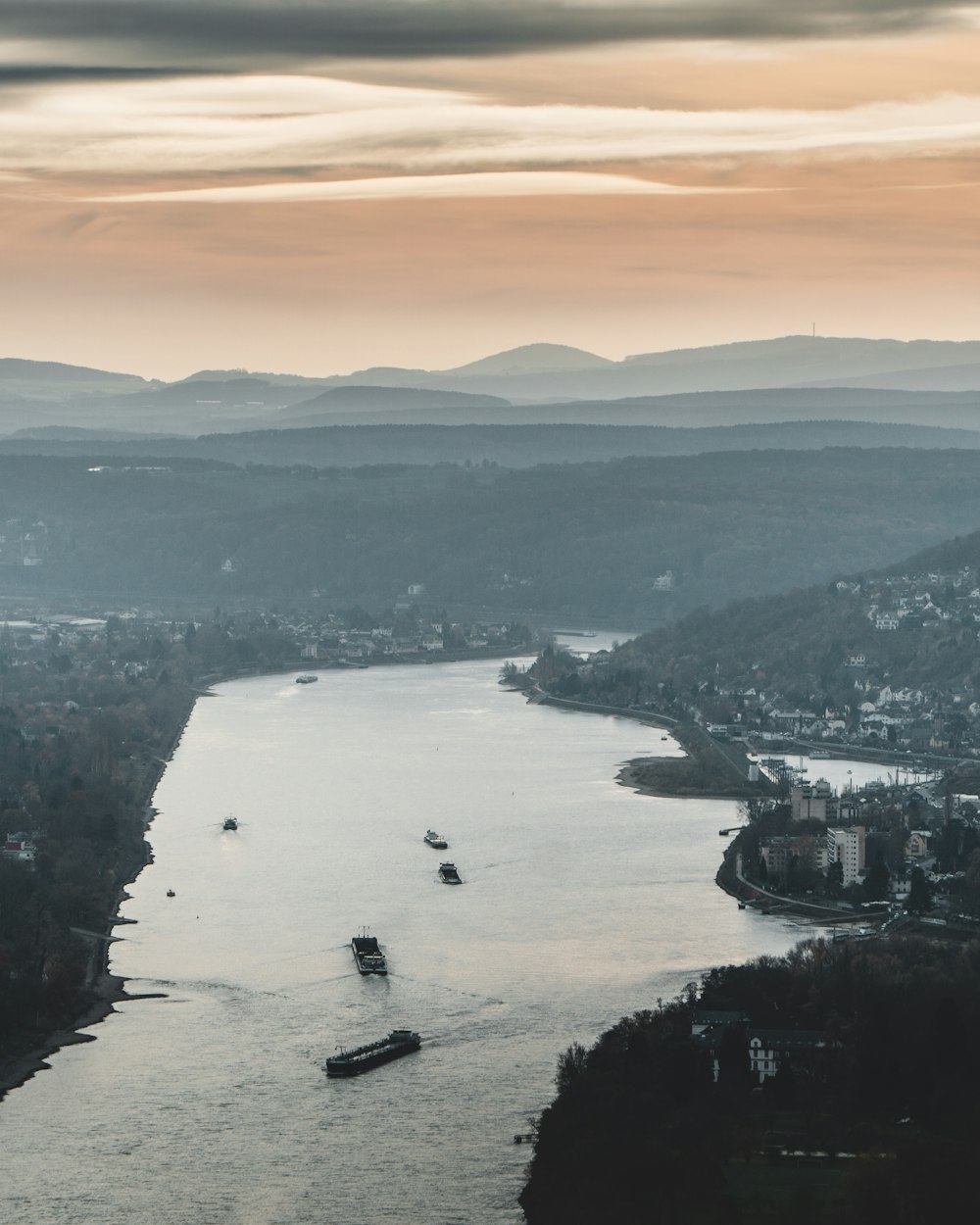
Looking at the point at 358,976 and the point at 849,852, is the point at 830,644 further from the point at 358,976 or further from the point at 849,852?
the point at 358,976

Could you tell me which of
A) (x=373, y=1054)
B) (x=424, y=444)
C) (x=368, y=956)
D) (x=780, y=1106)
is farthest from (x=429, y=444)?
(x=780, y=1106)

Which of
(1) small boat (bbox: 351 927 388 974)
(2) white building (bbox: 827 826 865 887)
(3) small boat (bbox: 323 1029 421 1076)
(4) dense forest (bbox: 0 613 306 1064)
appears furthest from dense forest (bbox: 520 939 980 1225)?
(2) white building (bbox: 827 826 865 887)

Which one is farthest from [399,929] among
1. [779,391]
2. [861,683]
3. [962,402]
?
[779,391]

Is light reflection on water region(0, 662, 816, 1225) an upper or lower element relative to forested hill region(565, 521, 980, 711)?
lower

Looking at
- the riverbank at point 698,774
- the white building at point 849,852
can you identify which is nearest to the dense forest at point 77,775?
the riverbank at point 698,774

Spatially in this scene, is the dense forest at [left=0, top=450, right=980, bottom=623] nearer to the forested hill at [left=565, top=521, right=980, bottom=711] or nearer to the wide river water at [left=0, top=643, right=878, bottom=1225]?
the forested hill at [left=565, top=521, right=980, bottom=711]

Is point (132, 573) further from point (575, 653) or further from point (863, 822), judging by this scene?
point (863, 822)
